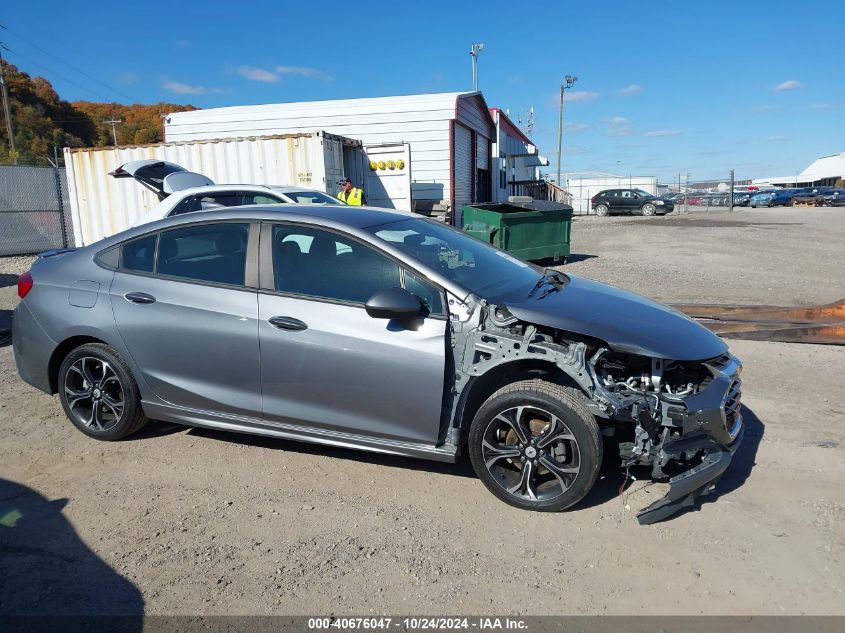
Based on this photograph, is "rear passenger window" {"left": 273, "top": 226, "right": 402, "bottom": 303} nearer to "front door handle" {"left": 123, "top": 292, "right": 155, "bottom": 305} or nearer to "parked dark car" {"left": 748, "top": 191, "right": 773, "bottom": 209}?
"front door handle" {"left": 123, "top": 292, "right": 155, "bottom": 305}

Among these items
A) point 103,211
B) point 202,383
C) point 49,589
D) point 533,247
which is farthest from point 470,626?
point 103,211

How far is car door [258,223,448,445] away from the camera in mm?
3439

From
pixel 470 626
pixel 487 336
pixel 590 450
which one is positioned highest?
pixel 487 336

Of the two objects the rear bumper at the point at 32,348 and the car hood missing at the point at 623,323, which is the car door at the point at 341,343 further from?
the rear bumper at the point at 32,348

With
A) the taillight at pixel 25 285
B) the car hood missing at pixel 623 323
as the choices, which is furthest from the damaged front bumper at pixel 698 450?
the taillight at pixel 25 285

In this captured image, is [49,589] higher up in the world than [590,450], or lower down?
lower down

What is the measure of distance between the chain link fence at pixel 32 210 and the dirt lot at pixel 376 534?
13.1 meters

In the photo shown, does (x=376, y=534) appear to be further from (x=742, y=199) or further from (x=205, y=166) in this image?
(x=742, y=199)

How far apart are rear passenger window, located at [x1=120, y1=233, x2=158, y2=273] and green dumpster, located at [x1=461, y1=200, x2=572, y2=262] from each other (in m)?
9.10

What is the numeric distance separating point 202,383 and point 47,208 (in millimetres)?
15616

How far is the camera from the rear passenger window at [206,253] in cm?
397

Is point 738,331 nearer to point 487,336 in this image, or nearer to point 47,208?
point 487,336

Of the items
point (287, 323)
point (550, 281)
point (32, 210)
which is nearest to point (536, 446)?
point (550, 281)

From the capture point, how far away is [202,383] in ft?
13.0
